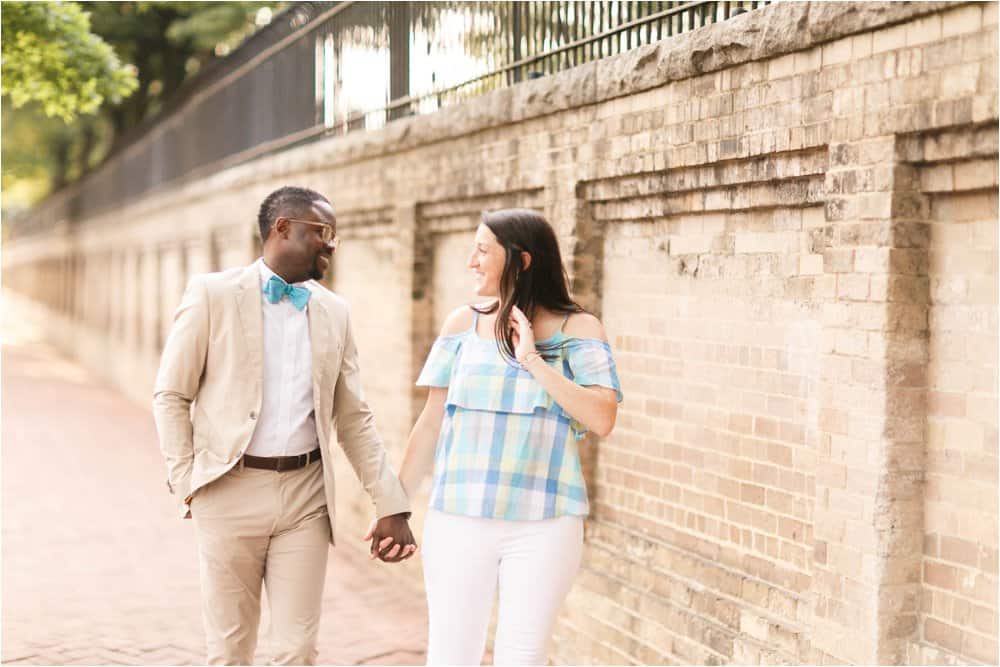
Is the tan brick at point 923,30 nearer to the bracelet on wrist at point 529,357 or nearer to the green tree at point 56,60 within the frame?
the bracelet on wrist at point 529,357

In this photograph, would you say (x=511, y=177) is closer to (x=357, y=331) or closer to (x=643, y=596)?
(x=643, y=596)

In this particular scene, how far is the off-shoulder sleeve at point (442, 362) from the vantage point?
4285mm

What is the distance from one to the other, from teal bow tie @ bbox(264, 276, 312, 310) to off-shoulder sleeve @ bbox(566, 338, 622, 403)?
42.1 inches

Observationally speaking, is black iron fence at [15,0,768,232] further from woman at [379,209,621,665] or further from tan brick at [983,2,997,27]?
woman at [379,209,621,665]

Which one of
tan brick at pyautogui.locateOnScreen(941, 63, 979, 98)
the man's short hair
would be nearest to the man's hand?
the man's short hair

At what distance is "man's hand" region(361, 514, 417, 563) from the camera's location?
4539 millimetres

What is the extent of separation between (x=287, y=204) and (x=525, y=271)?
0.99 m

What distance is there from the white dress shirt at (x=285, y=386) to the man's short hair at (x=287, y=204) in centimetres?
19

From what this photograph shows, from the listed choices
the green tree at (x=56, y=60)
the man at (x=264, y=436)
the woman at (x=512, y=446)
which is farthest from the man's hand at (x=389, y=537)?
the green tree at (x=56, y=60)

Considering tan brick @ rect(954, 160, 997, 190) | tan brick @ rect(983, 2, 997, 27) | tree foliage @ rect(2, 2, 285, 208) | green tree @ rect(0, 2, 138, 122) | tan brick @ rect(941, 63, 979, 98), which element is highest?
tree foliage @ rect(2, 2, 285, 208)

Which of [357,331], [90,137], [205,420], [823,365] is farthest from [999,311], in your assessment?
[90,137]

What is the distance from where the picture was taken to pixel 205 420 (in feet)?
14.6

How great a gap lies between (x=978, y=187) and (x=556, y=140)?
3.02 meters

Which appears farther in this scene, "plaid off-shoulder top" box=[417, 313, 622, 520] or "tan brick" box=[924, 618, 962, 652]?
"tan brick" box=[924, 618, 962, 652]
